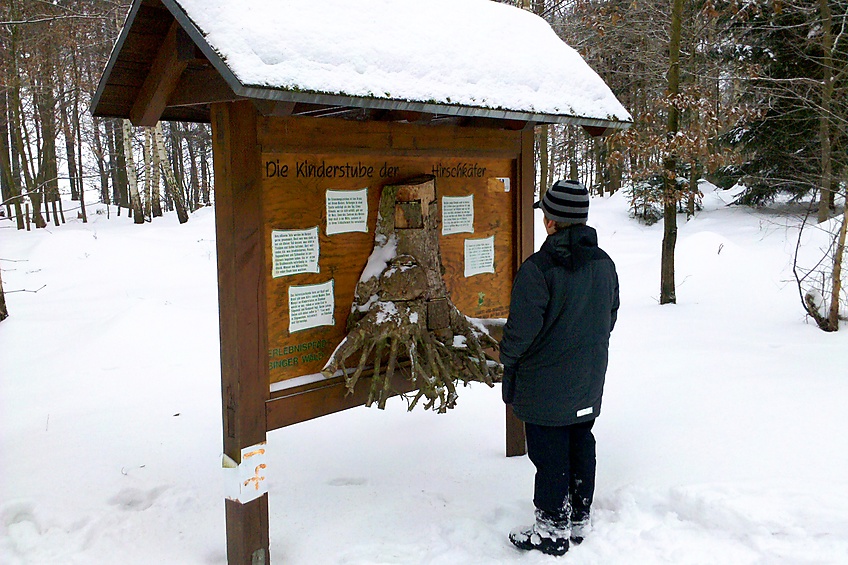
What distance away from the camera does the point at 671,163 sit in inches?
365

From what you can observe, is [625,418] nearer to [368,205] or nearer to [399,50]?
[368,205]

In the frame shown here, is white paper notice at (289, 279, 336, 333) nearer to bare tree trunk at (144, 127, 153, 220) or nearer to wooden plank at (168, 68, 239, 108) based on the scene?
wooden plank at (168, 68, 239, 108)

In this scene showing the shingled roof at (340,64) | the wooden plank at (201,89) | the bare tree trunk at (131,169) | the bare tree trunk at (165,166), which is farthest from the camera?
the bare tree trunk at (131,169)

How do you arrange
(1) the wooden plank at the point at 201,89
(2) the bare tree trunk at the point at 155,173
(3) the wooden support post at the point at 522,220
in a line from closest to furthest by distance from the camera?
(1) the wooden plank at the point at 201,89 → (3) the wooden support post at the point at 522,220 → (2) the bare tree trunk at the point at 155,173

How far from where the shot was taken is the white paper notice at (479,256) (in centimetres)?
438

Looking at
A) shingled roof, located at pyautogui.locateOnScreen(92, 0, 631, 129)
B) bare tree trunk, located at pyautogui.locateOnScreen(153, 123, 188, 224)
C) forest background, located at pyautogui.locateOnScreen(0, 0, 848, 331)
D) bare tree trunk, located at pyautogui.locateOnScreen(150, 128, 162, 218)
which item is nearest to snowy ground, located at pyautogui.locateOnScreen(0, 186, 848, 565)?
forest background, located at pyautogui.locateOnScreen(0, 0, 848, 331)

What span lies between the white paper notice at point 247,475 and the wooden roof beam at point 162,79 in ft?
5.39

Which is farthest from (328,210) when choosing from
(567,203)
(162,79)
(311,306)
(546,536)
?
(546,536)

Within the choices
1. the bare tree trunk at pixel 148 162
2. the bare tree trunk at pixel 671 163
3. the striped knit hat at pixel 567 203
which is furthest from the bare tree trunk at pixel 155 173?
the striped knit hat at pixel 567 203

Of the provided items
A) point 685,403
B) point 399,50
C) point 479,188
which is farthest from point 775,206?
point 399,50

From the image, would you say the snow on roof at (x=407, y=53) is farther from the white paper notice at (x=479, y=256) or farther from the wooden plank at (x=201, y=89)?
the white paper notice at (x=479, y=256)

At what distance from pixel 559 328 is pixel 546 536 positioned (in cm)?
107

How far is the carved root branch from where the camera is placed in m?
3.50

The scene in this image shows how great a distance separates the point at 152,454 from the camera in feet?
15.7
